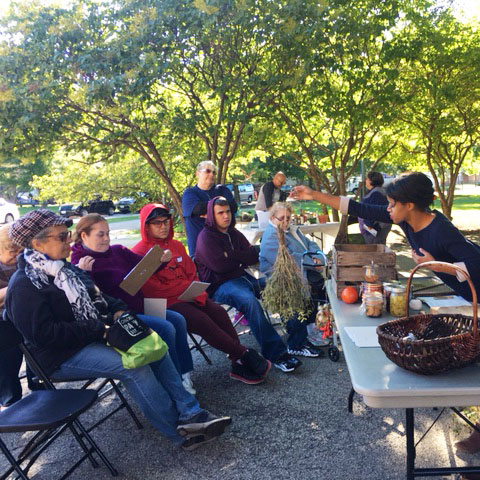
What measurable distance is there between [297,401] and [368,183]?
5.40 metres

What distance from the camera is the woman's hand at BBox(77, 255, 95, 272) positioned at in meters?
3.06

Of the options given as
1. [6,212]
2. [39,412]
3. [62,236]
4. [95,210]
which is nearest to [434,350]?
[39,412]

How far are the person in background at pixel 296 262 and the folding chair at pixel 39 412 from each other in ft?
6.52

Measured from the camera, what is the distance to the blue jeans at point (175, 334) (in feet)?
9.99

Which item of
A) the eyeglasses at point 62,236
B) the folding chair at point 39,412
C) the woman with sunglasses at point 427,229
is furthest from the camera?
the eyeglasses at point 62,236

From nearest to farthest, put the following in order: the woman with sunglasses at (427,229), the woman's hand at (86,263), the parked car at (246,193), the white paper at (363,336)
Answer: the white paper at (363,336)
the woman with sunglasses at (427,229)
the woman's hand at (86,263)
the parked car at (246,193)

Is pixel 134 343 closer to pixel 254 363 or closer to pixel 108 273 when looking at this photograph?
pixel 108 273

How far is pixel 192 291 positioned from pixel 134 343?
100cm

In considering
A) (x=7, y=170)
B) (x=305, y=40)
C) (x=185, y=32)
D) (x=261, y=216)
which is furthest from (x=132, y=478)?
(x=7, y=170)

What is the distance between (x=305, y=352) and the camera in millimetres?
3945

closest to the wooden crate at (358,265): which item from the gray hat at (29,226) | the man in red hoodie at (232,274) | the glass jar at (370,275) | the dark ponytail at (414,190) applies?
the glass jar at (370,275)

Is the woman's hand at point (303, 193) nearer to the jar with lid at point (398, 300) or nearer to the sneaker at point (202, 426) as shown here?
the jar with lid at point (398, 300)

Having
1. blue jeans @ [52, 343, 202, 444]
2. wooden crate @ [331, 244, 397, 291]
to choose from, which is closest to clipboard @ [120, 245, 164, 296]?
blue jeans @ [52, 343, 202, 444]

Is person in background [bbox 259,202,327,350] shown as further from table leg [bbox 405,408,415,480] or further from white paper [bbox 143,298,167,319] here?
table leg [bbox 405,408,415,480]
